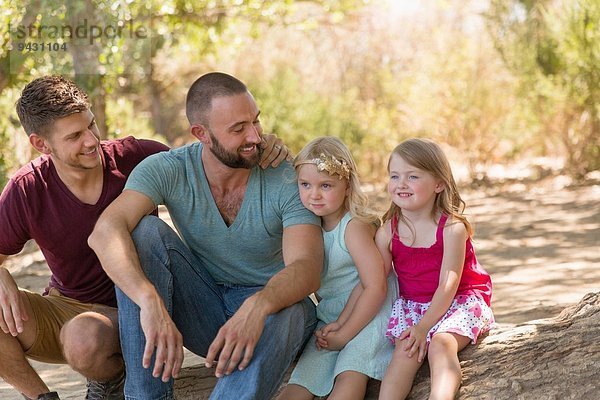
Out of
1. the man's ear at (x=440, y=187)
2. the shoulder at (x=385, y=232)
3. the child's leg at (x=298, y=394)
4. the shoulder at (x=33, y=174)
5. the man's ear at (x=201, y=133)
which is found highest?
the man's ear at (x=201, y=133)

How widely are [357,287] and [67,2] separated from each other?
144 inches

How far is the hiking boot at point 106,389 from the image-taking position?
317 centimetres

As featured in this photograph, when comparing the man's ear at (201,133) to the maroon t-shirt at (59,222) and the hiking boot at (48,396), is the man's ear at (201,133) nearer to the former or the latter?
the maroon t-shirt at (59,222)

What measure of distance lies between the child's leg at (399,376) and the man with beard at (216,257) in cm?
32

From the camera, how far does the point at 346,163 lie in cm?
317

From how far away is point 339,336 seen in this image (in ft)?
9.81

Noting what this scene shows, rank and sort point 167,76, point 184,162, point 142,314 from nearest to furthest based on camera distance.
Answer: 1. point 142,314
2. point 184,162
3. point 167,76

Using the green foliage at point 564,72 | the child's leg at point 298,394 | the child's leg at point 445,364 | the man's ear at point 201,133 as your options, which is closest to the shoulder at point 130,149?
the man's ear at point 201,133

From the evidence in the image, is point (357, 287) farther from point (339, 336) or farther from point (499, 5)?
point (499, 5)

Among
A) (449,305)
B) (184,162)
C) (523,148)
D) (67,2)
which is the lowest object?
(523,148)

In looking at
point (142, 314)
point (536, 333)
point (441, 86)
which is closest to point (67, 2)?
point (142, 314)

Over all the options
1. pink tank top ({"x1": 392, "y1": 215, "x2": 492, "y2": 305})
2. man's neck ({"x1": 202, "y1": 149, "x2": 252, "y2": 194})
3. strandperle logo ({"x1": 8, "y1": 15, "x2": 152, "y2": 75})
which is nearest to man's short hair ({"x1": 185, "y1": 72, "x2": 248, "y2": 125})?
man's neck ({"x1": 202, "y1": 149, "x2": 252, "y2": 194})

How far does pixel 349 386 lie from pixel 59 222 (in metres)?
1.26

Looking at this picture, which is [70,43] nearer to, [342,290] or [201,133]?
[201,133]
